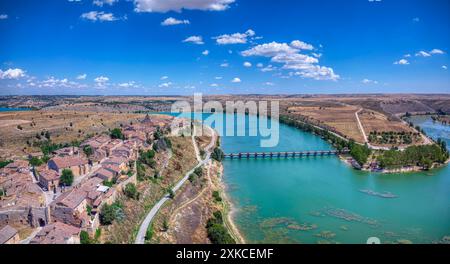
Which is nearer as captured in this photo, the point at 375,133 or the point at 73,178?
the point at 73,178

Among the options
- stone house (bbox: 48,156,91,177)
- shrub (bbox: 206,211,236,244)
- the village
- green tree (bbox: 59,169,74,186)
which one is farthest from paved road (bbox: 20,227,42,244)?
shrub (bbox: 206,211,236,244)

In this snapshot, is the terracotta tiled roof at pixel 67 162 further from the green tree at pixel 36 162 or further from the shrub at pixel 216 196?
the shrub at pixel 216 196

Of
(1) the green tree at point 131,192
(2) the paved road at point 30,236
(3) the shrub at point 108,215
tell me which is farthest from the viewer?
(1) the green tree at point 131,192

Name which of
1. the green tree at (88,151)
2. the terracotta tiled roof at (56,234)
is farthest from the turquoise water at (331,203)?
the green tree at (88,151)

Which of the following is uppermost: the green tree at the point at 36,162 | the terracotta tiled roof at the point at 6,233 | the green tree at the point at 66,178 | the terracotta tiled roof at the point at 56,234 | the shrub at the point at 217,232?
the green tree at the point at 36,162

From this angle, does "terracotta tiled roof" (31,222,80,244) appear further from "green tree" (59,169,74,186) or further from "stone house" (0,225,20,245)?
"green tree" (59,169,74,186)
